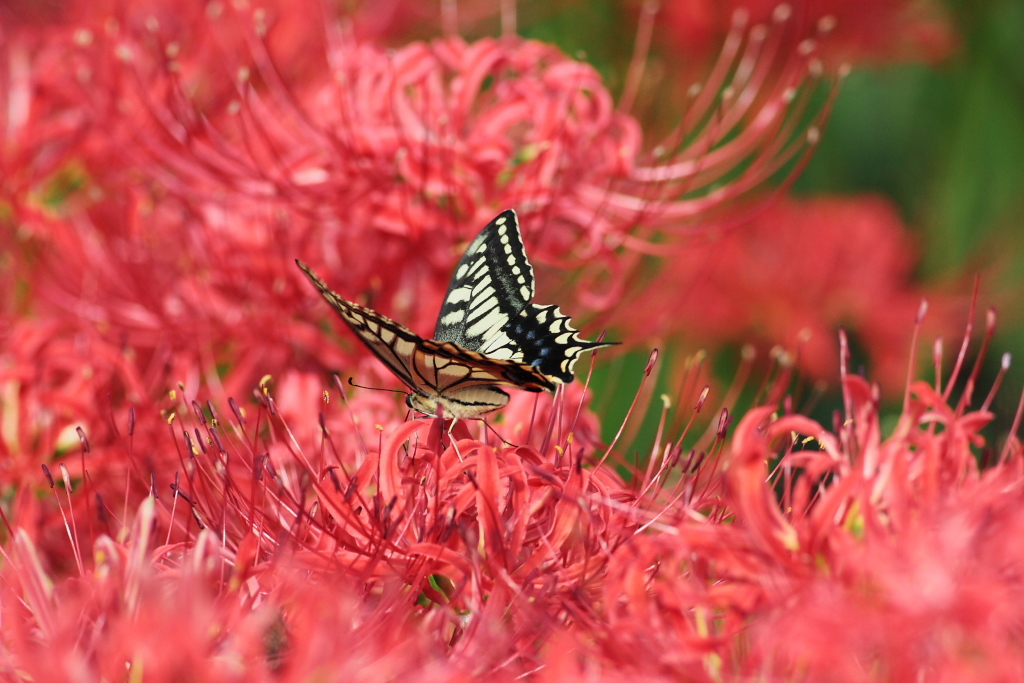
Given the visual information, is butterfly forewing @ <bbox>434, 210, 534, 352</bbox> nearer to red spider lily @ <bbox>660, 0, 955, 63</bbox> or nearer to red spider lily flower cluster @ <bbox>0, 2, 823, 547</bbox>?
red spider lily flower cluster @ <bbox>0, 2, 823, 547</bbox>

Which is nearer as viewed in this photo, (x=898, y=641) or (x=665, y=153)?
(x=898, y=641)

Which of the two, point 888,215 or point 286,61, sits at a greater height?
point 286,61

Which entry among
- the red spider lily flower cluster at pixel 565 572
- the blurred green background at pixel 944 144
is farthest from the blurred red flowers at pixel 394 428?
the blurred green background at pixel 944 144

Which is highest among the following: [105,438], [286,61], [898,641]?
[286,61]

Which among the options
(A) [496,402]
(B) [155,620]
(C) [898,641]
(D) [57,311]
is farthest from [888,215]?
(B) [155,620]

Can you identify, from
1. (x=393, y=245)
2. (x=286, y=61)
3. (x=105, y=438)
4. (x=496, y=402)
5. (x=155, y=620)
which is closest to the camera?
(x=155, y=620)

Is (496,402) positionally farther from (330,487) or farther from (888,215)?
(888,215)
